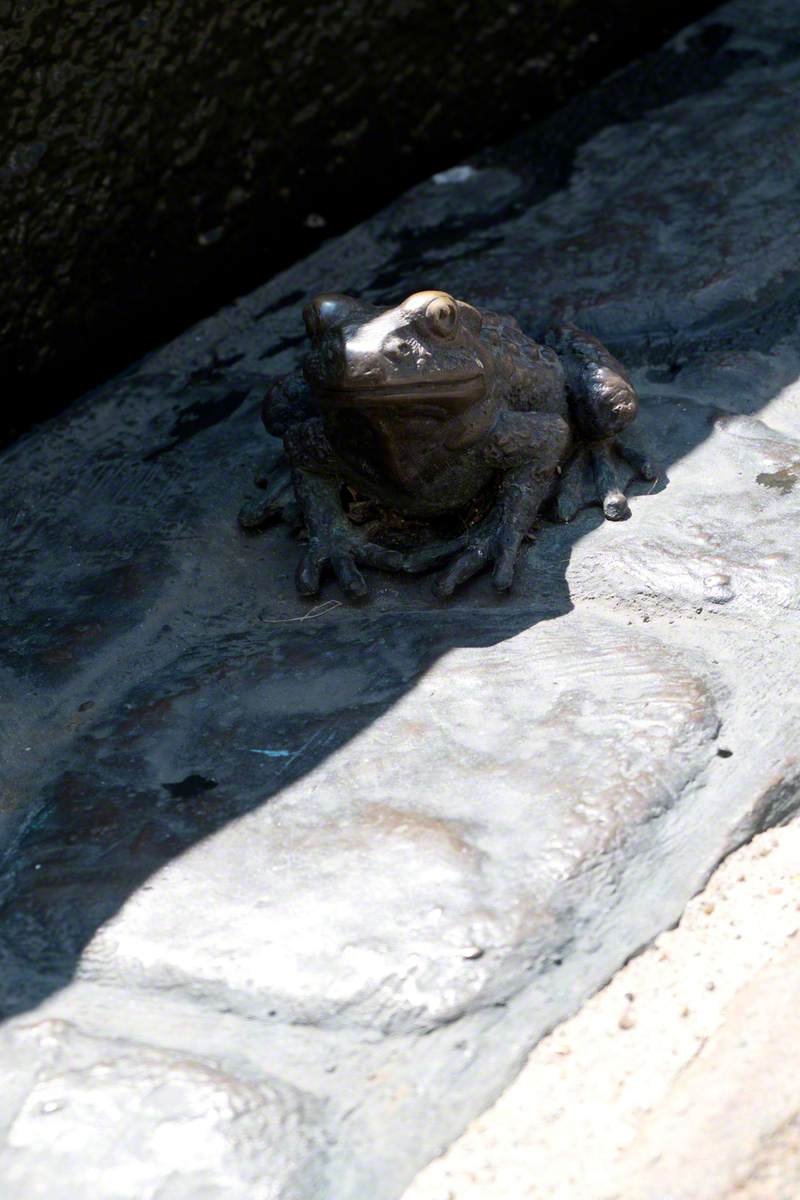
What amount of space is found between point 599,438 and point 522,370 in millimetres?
319

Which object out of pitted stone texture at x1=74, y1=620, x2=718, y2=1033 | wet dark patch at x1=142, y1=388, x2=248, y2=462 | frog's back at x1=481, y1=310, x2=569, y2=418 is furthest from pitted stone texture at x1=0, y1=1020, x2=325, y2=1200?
wet dark patch at x1=142, y1=388, x2=248, y2=462

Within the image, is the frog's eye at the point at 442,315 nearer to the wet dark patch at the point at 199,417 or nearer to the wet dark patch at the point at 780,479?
the wet dark patch at the point at 780,479

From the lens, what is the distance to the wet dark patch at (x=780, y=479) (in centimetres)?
381

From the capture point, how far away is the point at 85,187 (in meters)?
4.61

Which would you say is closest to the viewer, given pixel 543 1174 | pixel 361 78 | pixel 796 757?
pixel 543 1174

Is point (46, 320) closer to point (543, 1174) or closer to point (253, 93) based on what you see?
point (253, 93)

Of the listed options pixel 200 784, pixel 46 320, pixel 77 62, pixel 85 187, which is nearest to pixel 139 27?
pixel 77 62

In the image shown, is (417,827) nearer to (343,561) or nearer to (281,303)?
(343,561)

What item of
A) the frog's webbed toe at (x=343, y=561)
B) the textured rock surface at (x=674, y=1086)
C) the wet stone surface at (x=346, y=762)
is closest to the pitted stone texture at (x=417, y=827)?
the wet stone surface at (x=346, y=762)

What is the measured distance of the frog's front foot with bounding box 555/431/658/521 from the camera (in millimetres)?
3879

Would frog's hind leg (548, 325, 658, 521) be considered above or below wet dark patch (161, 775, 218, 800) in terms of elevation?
below

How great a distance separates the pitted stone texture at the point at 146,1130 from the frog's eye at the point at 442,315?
1.87 metres

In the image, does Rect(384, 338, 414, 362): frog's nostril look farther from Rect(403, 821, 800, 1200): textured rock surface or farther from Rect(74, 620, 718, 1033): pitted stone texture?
Rect(403, 821, 800, 1200): textured rock surface

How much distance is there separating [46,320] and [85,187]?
0.45m
